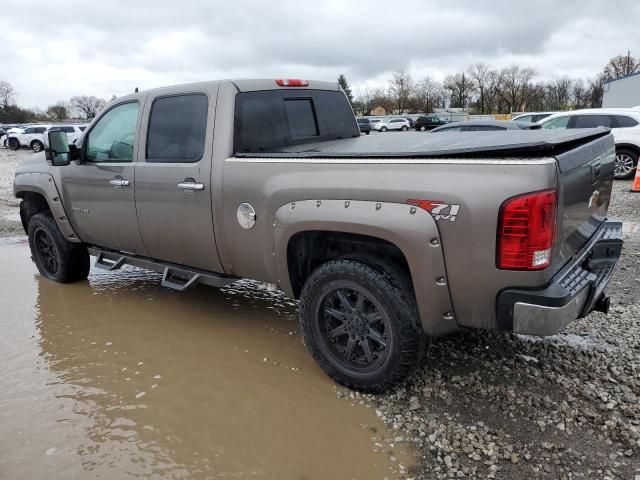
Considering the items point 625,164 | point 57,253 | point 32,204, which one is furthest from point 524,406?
point 625,164

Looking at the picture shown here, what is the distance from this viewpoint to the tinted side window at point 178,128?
3826mm

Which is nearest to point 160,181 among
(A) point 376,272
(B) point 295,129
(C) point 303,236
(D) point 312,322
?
(B) point 295,129

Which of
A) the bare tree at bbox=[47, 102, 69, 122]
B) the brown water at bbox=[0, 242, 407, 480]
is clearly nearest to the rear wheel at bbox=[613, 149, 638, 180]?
the brown water at bbox=[0, 242, 407, 480]

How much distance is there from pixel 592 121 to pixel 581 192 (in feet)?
35.2

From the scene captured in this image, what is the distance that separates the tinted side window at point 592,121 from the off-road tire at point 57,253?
1103 cm

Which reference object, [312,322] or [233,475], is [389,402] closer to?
[312,322]

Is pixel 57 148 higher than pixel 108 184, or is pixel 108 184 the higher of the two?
pixel 57 148

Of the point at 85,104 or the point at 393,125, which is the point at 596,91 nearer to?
the point at 393,125

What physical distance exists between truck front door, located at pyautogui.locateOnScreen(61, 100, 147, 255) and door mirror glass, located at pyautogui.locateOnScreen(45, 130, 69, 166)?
0.13m

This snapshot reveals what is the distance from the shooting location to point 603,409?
2943mm

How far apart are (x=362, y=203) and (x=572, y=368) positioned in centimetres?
187

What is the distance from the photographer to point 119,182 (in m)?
4.33

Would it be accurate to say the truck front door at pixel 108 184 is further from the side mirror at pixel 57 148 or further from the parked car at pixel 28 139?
the parked car at pixel 28 139

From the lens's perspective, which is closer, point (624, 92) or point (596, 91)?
point (624, 92)
